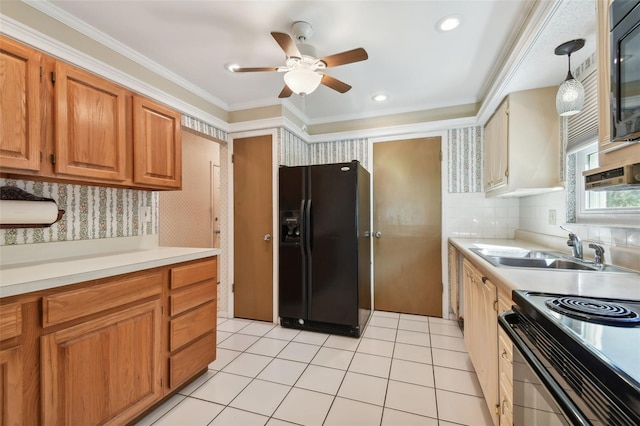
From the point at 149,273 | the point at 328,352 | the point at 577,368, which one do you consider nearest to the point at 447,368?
the point at 328,352

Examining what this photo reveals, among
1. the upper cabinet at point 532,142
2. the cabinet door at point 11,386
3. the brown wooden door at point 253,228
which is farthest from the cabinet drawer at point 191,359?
the upper cabinet at point 532,142

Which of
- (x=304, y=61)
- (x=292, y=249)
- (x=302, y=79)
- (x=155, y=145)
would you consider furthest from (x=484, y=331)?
(x=155, y=145)

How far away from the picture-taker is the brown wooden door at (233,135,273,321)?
3086mm

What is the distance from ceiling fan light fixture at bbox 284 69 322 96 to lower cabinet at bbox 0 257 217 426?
1.40 meters

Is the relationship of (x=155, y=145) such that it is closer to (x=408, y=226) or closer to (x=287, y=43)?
(x=287, y=43)

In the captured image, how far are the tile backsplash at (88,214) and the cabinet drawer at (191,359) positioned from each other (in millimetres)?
1039

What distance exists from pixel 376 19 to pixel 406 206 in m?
2.02

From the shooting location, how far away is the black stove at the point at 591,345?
1.70ft

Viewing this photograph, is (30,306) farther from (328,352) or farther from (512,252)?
(512,252)

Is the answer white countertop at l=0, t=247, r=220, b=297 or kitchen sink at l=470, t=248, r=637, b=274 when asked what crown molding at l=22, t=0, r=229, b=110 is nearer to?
white countertop at l=0, t=247, r=220, b=297

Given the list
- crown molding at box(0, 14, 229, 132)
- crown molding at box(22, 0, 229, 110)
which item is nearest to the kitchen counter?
crown molding at box(0, 14, 229, 132)

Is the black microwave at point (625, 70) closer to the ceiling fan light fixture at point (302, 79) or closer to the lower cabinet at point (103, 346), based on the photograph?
the ceiling fan light fixture at point (302, 79)

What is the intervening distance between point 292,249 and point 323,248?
1.12 ft

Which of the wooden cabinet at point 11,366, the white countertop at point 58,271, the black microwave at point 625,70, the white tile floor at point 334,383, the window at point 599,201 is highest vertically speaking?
the black microwave at point 625,70
